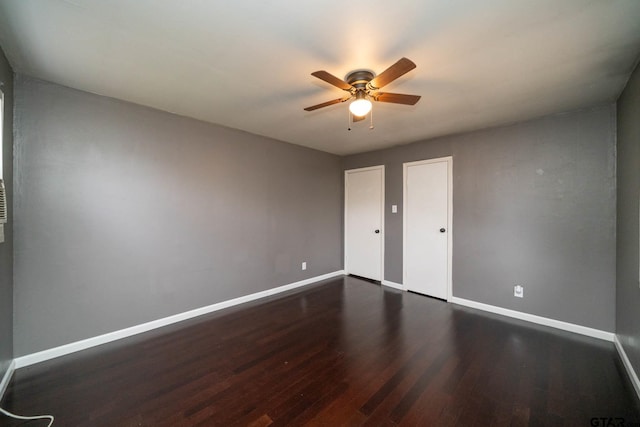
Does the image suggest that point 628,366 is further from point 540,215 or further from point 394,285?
point 394,285

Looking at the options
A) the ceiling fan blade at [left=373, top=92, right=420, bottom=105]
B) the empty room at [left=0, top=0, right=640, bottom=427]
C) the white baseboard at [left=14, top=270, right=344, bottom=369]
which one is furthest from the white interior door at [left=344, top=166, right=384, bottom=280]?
the ceiling fan blade at [left=373, top=92, right=420, bottom=105]

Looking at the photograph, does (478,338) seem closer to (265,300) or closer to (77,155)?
(265,300)

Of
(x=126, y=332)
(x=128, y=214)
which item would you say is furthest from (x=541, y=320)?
(x=128, y=214)

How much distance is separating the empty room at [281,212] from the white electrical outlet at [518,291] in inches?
1.6

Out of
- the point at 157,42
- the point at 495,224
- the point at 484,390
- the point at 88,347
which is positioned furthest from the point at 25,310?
the point at 495,224

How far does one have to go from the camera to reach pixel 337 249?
16.3ft

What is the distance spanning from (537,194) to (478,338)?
1783 millimetres

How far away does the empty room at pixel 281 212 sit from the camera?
1590 millimetres

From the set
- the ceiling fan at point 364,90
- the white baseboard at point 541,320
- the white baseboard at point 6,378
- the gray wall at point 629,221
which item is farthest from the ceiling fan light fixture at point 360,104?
the white baseboard at point 6,378

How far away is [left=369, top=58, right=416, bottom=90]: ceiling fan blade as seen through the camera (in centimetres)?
154

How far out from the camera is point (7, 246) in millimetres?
1941

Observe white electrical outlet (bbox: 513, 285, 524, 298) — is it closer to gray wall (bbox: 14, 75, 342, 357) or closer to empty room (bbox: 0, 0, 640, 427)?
empty room (bbox: 0, 0, 640, 427)

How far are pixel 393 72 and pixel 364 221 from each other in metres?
3.24

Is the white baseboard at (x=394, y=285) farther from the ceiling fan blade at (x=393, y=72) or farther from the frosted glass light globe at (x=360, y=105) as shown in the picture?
the ceiling fan blade at (x=393, y=72)
